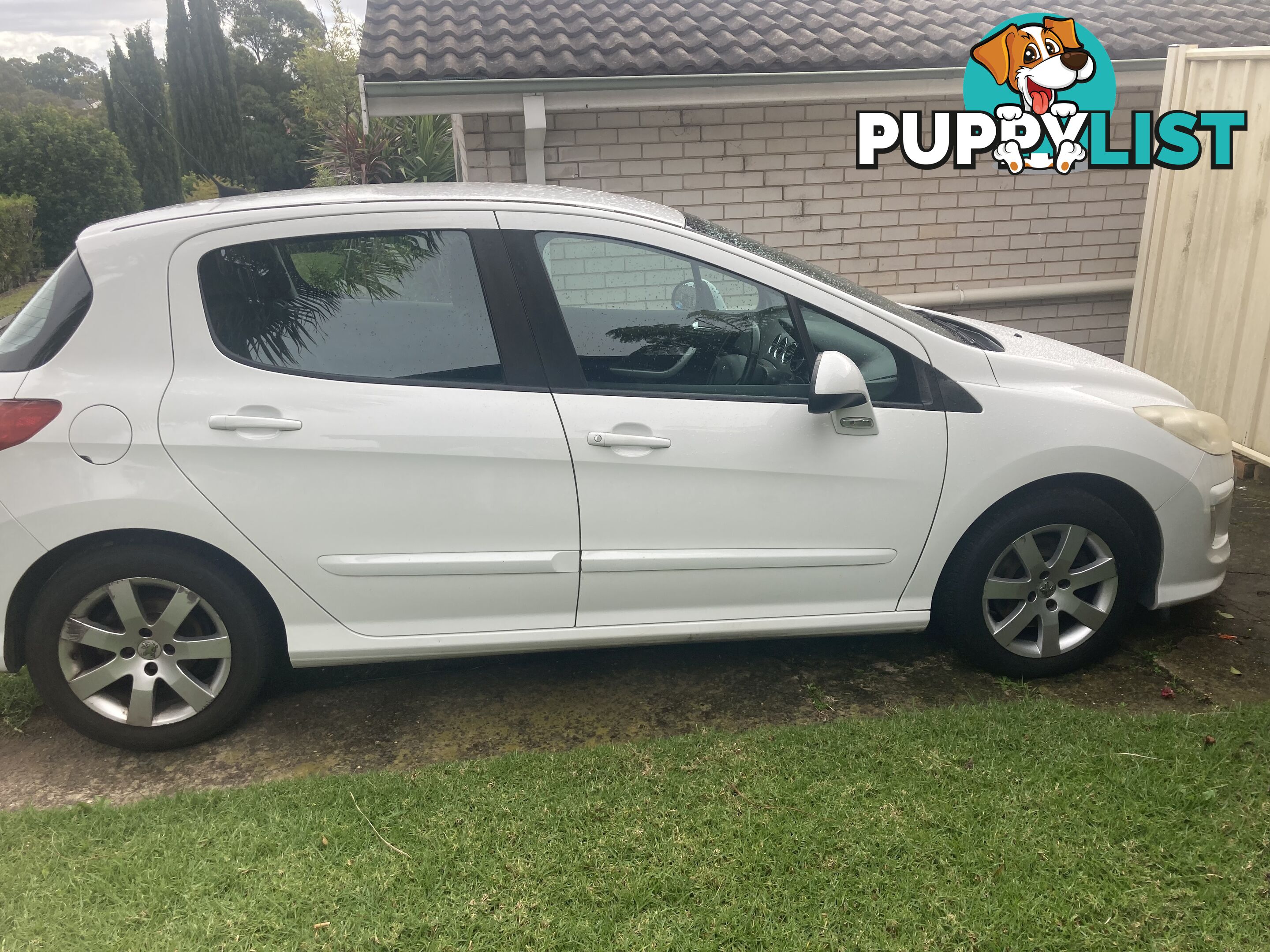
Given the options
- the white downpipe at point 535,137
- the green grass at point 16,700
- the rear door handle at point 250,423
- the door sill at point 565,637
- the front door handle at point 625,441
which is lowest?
the green grass at point 16,700

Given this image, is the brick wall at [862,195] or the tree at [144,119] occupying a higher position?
the tree at [144,119]

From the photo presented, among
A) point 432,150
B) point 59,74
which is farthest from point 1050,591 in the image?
point 59,74

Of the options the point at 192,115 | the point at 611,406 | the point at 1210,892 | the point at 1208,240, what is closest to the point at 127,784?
the point at 611,406

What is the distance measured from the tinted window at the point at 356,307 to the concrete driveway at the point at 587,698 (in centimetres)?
123

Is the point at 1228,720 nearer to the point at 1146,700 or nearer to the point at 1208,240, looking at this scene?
the point at 1146,700

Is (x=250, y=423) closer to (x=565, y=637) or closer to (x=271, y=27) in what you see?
(x=565, y=637)

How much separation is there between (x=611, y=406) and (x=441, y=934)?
1604 mm

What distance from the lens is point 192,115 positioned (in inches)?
1329

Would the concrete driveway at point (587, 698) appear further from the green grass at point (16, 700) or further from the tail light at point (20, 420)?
the tail light at point (20, 420)

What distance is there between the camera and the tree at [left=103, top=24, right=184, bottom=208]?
30406mm

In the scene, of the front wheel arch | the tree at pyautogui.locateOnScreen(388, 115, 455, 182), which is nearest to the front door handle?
the front wheel arch

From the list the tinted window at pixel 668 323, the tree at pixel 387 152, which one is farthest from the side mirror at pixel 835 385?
the tree at pixel 387 152

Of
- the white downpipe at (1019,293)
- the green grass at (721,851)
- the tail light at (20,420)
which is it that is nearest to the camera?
the green grass at (721,851)

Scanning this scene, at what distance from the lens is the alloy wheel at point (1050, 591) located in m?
3.55
